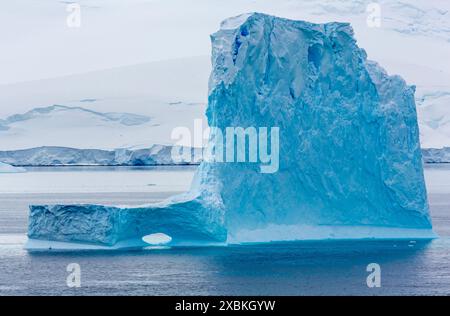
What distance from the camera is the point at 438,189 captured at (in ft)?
174

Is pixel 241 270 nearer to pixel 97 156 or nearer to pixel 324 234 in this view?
pixel 324 234

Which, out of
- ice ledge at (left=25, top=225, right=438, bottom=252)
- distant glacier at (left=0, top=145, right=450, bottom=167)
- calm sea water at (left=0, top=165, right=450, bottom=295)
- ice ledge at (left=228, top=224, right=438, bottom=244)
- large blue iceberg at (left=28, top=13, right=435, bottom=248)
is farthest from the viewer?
distant glacier at (left=0, top=145, right=450, bottom=167)

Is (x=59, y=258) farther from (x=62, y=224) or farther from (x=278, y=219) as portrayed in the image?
(x=278, y=219)

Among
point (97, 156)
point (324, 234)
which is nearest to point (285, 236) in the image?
point (324, 234)

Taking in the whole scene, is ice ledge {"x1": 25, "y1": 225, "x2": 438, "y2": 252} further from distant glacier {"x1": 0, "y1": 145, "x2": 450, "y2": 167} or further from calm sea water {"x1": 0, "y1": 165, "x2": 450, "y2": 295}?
distant glacier {"x1": 0, "y1": 145, "x2": 450, "y2": 167}

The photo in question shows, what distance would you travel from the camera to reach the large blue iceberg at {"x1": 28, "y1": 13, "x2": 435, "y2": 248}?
22156mm

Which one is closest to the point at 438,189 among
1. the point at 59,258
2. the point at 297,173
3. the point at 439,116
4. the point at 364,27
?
the point at 439,116

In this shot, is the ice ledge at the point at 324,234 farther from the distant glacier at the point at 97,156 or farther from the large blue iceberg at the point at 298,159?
the distant glacier at the point at 97,156

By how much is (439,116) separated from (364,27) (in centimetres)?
2480

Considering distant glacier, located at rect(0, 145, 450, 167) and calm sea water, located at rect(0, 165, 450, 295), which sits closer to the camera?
calm sea water, located at rect(0, 165, 450, 295)

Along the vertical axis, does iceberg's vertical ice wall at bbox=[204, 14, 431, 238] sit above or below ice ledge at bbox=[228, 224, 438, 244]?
above

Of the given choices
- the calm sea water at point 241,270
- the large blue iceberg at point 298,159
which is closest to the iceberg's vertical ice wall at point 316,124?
the large blue iceberg at point 298,159

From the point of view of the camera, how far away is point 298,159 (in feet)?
77.0

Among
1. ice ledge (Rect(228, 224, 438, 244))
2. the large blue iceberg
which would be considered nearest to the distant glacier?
ice ledge (Rect(228, 224, 438, 244))
